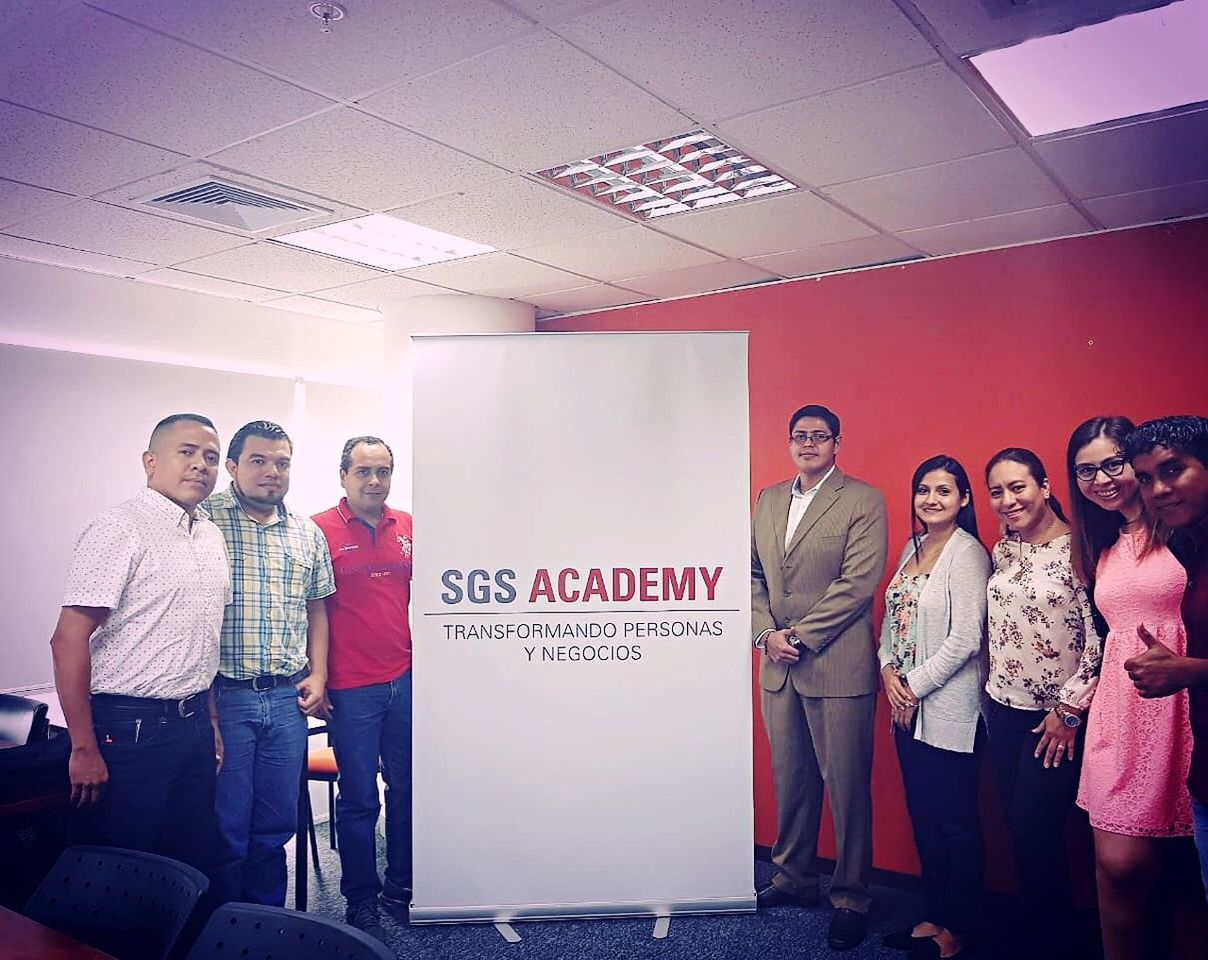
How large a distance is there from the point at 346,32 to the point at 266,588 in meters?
1.98

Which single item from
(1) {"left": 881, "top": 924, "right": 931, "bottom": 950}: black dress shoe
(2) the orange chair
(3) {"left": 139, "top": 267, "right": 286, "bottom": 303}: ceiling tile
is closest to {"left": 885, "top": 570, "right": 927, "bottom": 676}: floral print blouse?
(1) {"left": 881, "top": 924, "right": 931, "bottom": 950}: black dress shoe

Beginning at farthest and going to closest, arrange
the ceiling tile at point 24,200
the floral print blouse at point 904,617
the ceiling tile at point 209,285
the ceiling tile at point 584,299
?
the ceiling tile at point 584,299
the ceiling tile at point 209,285
the floral print blouse at point 904,617
the ceiling tile at point 24,200

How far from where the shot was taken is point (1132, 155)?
10.0 feet

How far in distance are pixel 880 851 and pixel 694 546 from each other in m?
2.00

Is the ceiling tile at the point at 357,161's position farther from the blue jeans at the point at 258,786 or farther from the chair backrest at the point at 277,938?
the chair backrest at the point at 277,938

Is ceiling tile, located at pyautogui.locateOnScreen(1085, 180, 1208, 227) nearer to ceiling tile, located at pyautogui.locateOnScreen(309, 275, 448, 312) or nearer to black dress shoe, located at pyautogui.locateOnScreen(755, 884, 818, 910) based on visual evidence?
black dress shoe, located at pyautogui.locateOnScreen(755, 884, 818, 910)

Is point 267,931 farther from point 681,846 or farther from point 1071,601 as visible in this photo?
point 1071,601

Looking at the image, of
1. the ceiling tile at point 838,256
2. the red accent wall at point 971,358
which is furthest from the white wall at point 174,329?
the ceiling tile at point 838,256

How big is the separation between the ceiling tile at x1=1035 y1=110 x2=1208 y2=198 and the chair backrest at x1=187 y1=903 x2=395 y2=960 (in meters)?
2.89

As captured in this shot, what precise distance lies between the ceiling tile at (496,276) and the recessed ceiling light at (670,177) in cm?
85

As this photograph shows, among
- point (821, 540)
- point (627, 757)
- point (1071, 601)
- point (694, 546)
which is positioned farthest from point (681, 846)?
point (1071, 601)

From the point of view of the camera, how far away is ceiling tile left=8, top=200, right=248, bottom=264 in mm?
3615

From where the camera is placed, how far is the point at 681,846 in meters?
3.33

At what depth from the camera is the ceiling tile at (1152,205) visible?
339 centimetres
